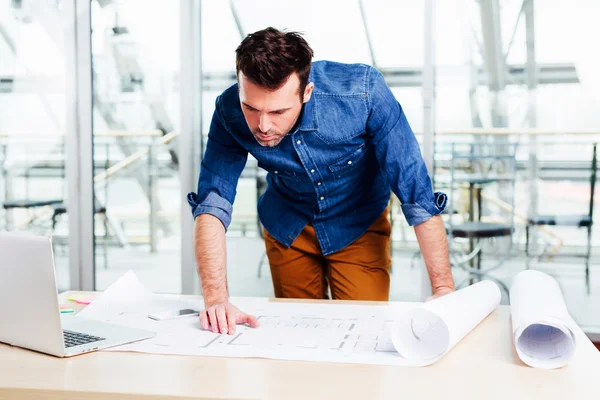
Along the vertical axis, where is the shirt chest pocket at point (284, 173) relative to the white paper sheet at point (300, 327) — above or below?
above

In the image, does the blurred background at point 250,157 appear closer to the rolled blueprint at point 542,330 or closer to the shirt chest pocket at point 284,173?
the shirt chest pocket at point 284,173

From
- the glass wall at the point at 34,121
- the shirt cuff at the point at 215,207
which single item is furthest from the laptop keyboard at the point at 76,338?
the glass wall at the point at 34,121

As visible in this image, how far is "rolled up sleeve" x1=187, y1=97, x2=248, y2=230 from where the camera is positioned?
1744 mm

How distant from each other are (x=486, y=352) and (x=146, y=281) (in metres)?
2.87

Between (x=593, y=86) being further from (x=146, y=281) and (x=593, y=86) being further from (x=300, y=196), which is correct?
(x=146, y=281)

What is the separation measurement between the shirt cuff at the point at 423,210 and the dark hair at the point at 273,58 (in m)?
0.38

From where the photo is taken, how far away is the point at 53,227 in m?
3.92

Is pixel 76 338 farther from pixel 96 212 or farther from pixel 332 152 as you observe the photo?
pixel 96 212

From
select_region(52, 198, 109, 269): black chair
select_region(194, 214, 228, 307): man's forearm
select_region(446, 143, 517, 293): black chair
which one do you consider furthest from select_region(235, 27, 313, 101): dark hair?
select_region(52, 198, 109, 269): black chair

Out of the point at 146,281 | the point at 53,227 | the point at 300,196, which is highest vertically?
the point at 300,196

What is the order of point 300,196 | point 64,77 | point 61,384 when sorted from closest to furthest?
point 61,384 → point 300,196 → point 64,77

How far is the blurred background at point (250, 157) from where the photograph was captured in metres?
3.44

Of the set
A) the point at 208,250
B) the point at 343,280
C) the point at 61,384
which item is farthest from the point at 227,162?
the point at 61,384

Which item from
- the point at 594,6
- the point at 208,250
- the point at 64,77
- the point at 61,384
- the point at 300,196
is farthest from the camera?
the point at 64,77
